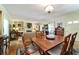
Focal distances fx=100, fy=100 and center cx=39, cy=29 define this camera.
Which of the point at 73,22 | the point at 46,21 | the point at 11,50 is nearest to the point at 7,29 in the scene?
the point at 11,50

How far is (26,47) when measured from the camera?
61.6 inches

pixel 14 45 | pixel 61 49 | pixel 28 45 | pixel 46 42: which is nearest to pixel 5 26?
pixel 14 45

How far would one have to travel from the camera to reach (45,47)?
154 centimetres

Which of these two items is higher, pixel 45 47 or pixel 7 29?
pixel 7 29

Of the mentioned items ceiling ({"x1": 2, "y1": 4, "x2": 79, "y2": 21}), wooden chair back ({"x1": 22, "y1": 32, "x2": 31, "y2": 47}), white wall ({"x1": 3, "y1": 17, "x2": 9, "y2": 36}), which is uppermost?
ceiling ({"x1": 2, "y1": 4, "x2": 79, "y2": 21})

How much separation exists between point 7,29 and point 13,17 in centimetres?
20

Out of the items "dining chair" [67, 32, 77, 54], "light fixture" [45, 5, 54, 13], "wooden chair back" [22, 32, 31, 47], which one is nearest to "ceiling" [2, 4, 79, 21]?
"light fixture" [45, 5, 54, 13]

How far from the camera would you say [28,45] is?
1.58 metres

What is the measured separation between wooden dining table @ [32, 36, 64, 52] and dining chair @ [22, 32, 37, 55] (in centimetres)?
8

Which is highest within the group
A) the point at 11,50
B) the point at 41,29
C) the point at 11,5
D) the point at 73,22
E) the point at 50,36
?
the point at 11,5

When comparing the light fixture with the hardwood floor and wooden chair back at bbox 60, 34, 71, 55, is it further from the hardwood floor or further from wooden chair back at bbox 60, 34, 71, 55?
the hardwood floor

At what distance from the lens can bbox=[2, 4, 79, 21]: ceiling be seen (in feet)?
4.87

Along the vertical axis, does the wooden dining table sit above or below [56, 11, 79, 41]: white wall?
below

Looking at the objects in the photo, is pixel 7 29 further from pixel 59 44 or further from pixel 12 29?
pixel 59 44
